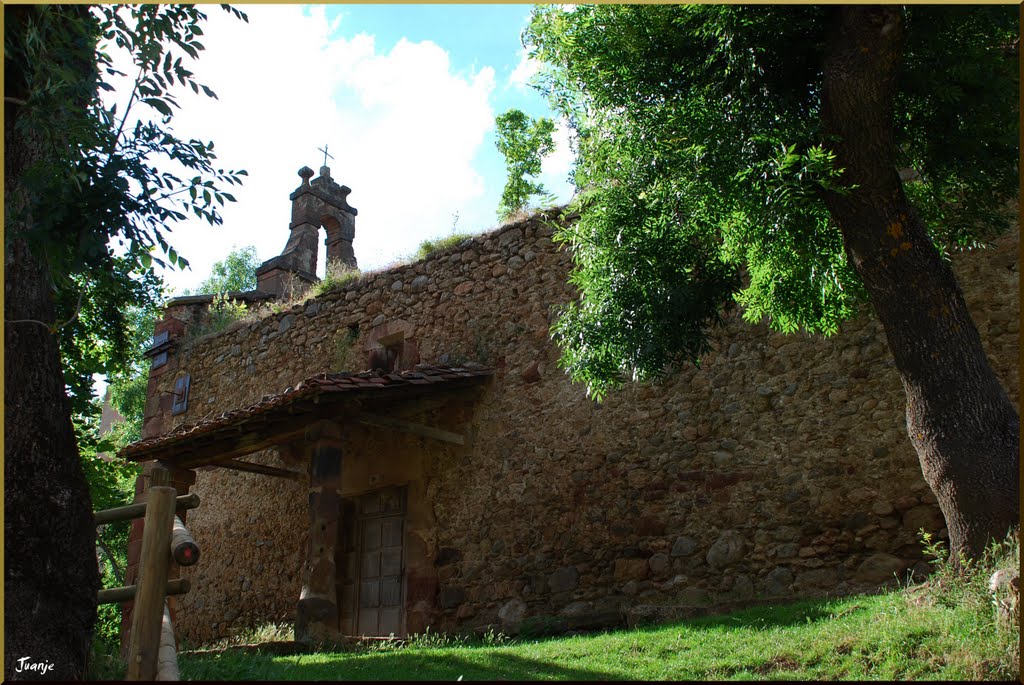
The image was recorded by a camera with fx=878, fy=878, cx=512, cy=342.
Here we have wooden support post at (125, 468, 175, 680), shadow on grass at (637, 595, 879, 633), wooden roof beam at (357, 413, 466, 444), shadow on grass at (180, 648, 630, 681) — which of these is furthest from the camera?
wooden roof beam at (357, 413, 466, 444)

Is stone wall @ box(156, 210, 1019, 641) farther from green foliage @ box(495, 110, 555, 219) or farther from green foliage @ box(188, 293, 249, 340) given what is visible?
green foliage @ box(495, 110, 555, 219)

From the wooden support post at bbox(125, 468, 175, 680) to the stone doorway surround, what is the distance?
361 cm

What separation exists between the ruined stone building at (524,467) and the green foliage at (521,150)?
6844 millimetres

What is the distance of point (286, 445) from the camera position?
10945mm

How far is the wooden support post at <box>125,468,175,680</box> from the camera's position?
160 inches

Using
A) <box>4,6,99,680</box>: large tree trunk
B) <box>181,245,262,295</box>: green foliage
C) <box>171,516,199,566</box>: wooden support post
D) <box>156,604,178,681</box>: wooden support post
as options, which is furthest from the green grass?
<box>181,245,262,295</box>: green foliage

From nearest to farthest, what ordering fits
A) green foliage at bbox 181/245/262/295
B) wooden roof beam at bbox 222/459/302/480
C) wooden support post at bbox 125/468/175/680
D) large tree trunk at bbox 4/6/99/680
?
wooden support post at bbox 125/468/175/680 < large tree trunk at bbox 4/6/99/680 < wooden roof beam at bbox 222/459/302/480 < green foliage at bbox 181/245/262/295

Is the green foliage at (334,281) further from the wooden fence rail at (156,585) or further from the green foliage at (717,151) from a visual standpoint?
the wooden fence rail at (156,585)

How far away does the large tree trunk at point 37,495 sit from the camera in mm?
4301

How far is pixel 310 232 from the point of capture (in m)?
15.9

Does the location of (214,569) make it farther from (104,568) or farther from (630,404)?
(104,568)

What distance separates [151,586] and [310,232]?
12248 mm

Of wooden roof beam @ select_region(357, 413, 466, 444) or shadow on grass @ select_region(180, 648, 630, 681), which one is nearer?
shadow on grass @ select_region(180, 648, 630, 681)

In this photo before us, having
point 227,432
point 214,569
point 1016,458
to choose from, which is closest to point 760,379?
point 1016,458
